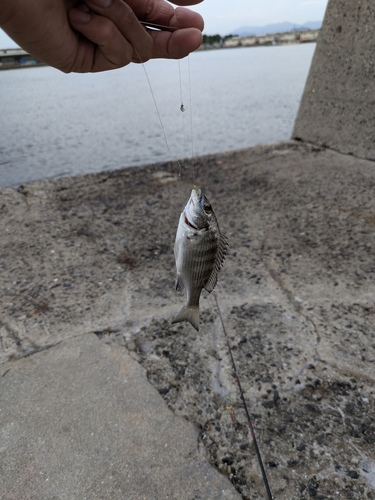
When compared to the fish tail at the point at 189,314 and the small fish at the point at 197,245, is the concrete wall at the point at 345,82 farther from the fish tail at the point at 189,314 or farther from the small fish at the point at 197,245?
the fish tail at the point at 189,314

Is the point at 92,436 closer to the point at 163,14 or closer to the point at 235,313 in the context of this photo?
the point at 235,313

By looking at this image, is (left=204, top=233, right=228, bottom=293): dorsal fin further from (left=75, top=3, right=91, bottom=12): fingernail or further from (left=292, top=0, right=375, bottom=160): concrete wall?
(left=292, top=0, right=375, bottom=160): concrete wall

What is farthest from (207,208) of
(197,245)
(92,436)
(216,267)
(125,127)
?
(125,127)

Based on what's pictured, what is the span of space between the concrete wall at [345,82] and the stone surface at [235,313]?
607 millimetres

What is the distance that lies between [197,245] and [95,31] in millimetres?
1070

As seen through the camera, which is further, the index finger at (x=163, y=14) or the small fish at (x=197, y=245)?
the index finger at (x=163, y=14)

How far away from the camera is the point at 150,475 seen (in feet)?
5.42

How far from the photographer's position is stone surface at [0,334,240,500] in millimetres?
1613

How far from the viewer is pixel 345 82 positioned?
4.73 metres

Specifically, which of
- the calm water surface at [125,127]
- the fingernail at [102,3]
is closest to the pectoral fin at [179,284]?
the fingernail at [102,3]

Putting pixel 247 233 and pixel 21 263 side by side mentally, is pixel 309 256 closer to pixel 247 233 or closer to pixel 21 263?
pixel 247 233

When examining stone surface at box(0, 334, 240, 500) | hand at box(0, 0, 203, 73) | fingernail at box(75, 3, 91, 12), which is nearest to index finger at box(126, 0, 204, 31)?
hand at box(0, 0, 203, 73)

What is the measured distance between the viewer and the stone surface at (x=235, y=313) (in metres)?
1.76

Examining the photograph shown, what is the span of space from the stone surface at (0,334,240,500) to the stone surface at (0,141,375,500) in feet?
0.05
